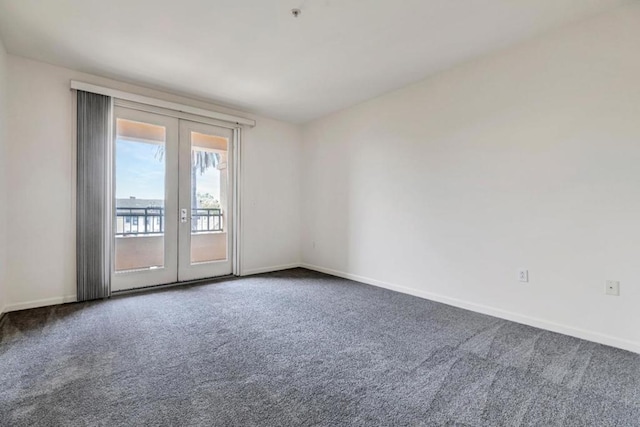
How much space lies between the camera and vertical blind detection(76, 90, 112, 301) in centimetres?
351

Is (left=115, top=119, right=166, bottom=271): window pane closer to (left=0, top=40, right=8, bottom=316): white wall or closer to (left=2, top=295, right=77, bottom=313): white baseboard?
(left=2, top=295, right=77, bottom=313): white baseboard

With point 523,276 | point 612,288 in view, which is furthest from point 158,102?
point 612,288

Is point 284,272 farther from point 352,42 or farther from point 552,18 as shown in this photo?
point 552,18

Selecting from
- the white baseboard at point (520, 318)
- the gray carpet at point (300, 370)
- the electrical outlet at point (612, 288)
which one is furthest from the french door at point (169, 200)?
the electrical outlet at point (612, 288)

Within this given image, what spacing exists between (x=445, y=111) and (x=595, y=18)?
138 cm

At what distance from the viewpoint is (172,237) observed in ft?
13.9

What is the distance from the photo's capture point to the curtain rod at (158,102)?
3503 mm

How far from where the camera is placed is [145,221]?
404 centimetres

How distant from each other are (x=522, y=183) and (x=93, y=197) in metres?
4.72

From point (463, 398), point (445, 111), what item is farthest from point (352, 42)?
point (463, 398)

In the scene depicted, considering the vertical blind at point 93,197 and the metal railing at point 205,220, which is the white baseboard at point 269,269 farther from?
the vertical blind at point 93,197

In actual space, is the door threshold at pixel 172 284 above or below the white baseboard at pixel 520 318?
below

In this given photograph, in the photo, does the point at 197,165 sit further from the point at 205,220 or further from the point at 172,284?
the point at 172,284

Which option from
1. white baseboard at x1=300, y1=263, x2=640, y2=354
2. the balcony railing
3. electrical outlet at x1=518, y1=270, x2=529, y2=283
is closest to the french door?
the balcony railing
